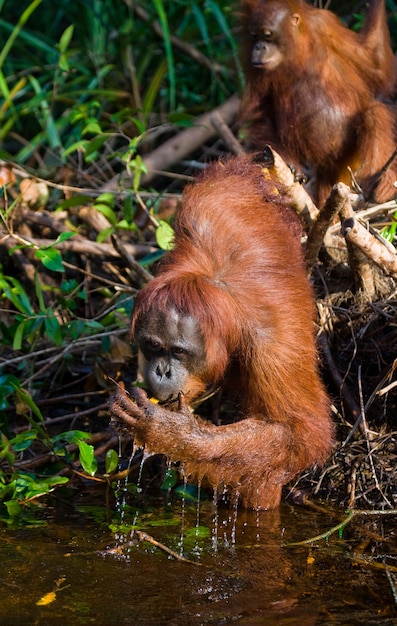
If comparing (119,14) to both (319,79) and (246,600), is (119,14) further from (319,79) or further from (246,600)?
(246,600)

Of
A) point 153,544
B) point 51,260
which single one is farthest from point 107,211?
point 153,544

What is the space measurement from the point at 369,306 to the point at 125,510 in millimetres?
1555

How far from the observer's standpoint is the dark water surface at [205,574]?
10.8ft

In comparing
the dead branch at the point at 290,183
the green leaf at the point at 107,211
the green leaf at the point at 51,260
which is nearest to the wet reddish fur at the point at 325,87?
the dead branch at the point at 290,183

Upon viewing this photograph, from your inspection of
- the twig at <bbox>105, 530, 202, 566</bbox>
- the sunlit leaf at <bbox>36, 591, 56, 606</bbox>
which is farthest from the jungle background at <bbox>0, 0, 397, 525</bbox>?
the sunlit leaf at <bbox>36, 591, 56, 606</bbox>

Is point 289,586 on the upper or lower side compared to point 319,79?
lower

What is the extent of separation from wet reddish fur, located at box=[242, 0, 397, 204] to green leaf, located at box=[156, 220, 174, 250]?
4.01 feet

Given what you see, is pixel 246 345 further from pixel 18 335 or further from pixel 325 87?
pixel 325 87

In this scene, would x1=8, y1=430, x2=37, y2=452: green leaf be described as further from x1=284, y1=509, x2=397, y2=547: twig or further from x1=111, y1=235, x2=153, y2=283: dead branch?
x1=284, y1=509, x2=397, y2=547: twig

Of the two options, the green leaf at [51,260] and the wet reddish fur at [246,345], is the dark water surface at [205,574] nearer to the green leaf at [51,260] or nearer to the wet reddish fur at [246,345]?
the wet reddish fur at [246,345]

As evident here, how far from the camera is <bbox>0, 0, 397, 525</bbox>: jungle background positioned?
4.60 meters

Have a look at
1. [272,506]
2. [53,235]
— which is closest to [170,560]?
[272,506]

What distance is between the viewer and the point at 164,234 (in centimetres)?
513

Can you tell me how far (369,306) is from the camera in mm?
4723
